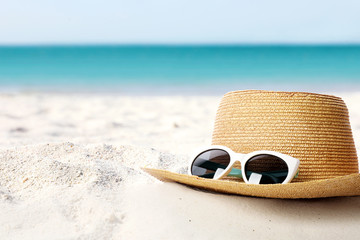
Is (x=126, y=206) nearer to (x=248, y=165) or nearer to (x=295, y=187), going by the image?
(x=248, y=165)

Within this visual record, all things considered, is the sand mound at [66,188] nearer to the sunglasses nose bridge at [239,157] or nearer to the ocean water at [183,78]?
the sunglasses nose bridge at [239,157]

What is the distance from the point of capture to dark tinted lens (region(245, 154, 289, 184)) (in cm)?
194

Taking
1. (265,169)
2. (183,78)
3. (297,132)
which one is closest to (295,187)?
(265,169)

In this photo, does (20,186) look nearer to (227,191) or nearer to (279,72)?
(227,191)

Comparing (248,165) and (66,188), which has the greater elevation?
(248,165)

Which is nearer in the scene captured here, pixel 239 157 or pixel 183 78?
pixel 239 157

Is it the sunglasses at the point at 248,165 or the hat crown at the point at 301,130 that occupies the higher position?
the hat crown at the point at 301,130

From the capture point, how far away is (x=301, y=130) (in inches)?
80.2

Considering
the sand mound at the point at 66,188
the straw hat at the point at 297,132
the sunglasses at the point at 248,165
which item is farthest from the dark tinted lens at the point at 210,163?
the sand mound at the point at 66,188

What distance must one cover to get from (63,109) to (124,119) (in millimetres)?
1505

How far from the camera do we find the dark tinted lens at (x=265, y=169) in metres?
1.94

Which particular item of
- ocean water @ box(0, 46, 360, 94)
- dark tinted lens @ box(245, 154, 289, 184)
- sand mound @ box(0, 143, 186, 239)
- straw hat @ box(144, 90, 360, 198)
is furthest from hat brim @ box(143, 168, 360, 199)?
ocean water @ box(0, 46, 360, 94)

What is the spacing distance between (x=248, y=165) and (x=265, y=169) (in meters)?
0.09

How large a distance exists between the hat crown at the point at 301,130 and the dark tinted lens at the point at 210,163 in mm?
120
